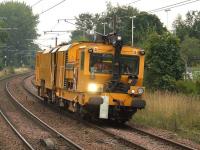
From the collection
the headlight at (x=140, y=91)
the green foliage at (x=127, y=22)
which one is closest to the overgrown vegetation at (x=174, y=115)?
the headlight at (x=140, y=91)

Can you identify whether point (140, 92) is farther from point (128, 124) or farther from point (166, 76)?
point (166, 76)

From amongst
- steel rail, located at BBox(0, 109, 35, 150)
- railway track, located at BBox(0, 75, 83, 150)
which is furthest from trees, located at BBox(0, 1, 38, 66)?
steel rail, located at BBox(0, 109, 35, 150)

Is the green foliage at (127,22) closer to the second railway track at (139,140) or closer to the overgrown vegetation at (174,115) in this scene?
the overgrown vegetation at (174,115)

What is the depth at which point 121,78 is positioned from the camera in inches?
722

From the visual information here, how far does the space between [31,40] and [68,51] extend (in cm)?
11434

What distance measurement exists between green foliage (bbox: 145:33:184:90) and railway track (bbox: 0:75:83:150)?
29.9 ft

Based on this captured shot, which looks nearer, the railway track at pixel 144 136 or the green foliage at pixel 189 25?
the railway track at pixel 144 136

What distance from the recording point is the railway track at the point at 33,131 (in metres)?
13.6

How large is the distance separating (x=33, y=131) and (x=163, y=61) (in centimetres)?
1550

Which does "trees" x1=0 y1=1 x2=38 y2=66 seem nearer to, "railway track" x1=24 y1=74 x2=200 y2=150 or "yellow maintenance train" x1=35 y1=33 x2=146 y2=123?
"yellow maintenance train" x1=35 y1=33 x2=146 y2=123

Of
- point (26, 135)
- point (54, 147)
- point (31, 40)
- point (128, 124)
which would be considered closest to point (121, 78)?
point (128, 124)

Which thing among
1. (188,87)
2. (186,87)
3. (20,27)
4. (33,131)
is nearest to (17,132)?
(33,131)

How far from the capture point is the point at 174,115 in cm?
1989

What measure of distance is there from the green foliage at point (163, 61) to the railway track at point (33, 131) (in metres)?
9.12
